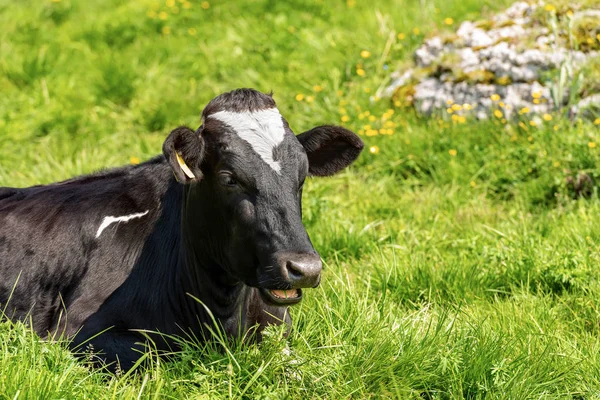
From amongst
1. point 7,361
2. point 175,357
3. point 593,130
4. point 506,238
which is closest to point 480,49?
point 593,130

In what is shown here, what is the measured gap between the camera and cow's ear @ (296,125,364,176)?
4445 mm

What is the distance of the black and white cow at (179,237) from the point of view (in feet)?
12.8

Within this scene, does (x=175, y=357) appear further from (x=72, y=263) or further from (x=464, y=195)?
(x=464, y=195)

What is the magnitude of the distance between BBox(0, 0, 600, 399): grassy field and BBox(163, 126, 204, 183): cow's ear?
33.4 inches

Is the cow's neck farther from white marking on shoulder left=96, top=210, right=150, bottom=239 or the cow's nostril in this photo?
the cow's nostril

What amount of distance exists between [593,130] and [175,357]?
4.02m

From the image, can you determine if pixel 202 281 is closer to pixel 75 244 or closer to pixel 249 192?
pixel 249 192

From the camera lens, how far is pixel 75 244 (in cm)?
495

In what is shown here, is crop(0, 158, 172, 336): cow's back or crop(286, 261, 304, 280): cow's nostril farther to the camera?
crop(0, 158, 172, 336): cow's back

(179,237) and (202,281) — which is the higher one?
(179,237)

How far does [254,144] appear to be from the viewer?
400cm

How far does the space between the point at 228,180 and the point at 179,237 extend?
2.56 ft

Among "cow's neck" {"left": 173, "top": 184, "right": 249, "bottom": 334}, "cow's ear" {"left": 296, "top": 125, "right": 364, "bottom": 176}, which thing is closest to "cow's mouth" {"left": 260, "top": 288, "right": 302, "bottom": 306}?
"cow's neck" {"left": 173, "top": 184, "right": 249, "bottom": 334}

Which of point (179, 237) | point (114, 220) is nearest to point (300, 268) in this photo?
point (179, 237)
